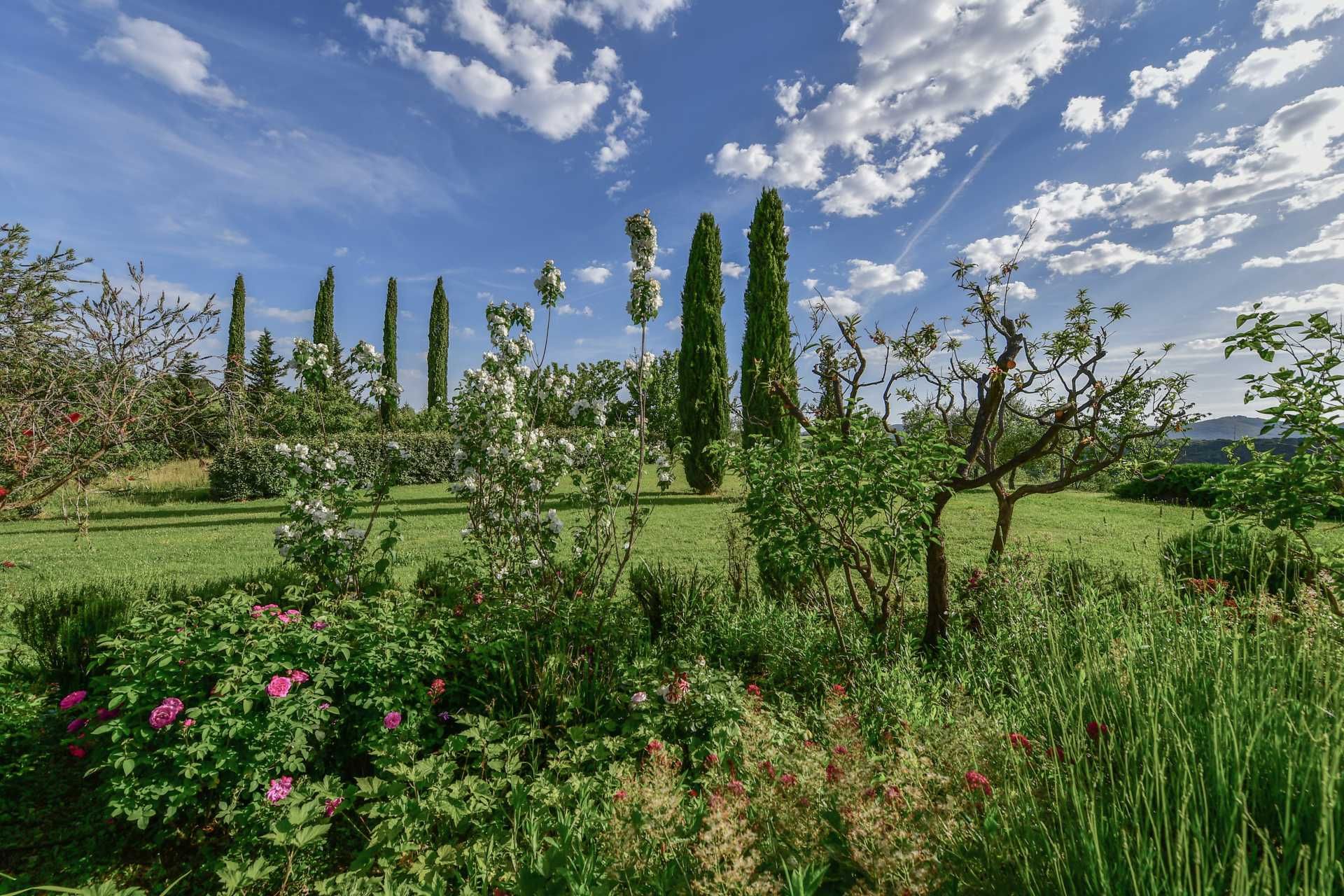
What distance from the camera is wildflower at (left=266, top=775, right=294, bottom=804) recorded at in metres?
2.44

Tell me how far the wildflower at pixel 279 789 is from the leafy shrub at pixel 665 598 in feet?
7.65

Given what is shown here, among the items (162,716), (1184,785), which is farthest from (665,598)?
(1184,785)

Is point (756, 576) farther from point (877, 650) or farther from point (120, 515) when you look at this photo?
point (120, 515)

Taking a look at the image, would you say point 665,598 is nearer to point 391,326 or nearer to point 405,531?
point 405,531

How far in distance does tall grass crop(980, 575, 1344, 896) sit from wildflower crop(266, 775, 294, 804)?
8.66 ft

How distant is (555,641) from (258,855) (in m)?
1.65

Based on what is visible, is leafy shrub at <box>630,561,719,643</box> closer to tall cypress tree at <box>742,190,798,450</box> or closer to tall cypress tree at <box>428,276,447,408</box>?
tall cypress tree at <box>742,190,798,450</box>

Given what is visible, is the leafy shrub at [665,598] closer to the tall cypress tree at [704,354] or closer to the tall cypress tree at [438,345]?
the tall cypress tree at [704,354]

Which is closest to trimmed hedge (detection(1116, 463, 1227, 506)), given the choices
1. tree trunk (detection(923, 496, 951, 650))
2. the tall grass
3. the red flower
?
tree trunk (detection(923, 496, 951, 650))

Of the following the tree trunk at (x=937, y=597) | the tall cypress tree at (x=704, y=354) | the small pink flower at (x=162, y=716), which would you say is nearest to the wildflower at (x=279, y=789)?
the small pink flower at (x=162, y=716)

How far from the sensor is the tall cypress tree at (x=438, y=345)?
102 ft

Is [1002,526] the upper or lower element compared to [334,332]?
lower

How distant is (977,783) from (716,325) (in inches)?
582

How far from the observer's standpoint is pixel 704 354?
1573cm
